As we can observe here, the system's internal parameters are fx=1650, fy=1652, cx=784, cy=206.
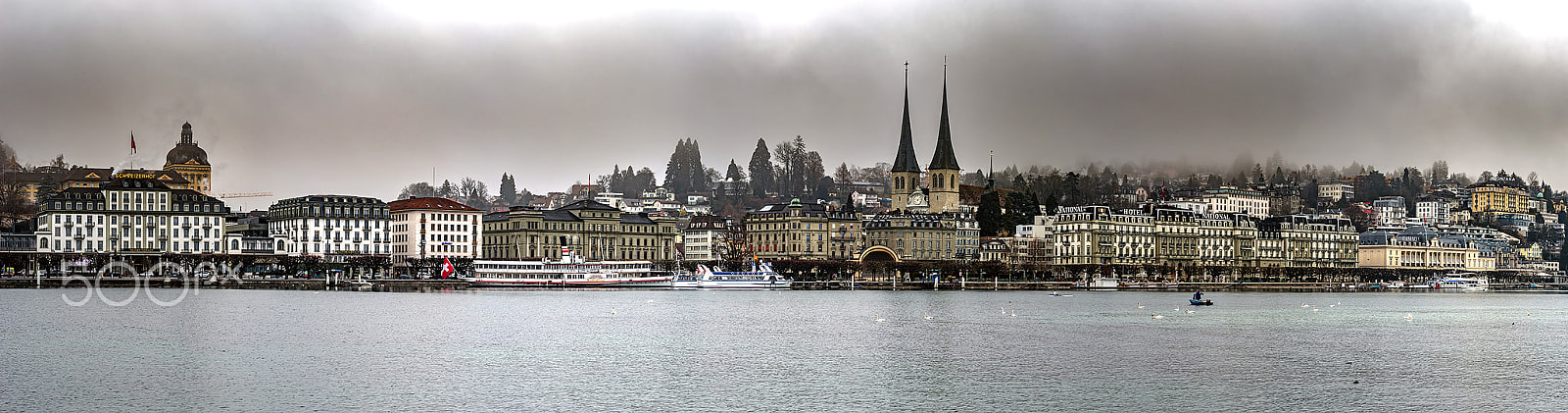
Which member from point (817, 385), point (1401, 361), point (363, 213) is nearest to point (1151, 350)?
point (1401, 361)

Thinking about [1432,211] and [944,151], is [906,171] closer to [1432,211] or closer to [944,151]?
[944,151]

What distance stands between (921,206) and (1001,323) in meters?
99.0

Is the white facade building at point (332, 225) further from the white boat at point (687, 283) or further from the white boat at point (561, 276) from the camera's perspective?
the white boat at point (687, 283)

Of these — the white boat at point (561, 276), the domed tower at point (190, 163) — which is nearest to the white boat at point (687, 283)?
the white boat at point (561, 276)

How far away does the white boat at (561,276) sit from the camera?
108875mm

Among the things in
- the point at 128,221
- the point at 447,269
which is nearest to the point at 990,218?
the point at 447,269

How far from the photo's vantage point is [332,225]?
399ft

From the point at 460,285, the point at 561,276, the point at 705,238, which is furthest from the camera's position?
the point at 705,238

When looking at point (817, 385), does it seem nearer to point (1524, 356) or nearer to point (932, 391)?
point (932, 391)

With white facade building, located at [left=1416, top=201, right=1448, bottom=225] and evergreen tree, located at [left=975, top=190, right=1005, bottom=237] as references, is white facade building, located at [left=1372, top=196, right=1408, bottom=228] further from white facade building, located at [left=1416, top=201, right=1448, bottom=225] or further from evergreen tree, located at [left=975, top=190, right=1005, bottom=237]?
evergreen tree, located at [left=975, top=190, right=1005, bottom=237]

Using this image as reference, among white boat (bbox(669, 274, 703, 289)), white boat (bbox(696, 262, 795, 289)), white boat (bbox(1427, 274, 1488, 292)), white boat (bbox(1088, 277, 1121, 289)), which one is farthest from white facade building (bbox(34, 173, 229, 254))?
white boat (bbox(1427, 274, 1488, 292))

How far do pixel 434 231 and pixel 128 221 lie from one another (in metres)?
24.0

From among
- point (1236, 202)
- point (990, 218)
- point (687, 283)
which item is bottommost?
point (687, 283)

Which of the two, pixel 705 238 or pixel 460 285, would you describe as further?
pixel 705 238
